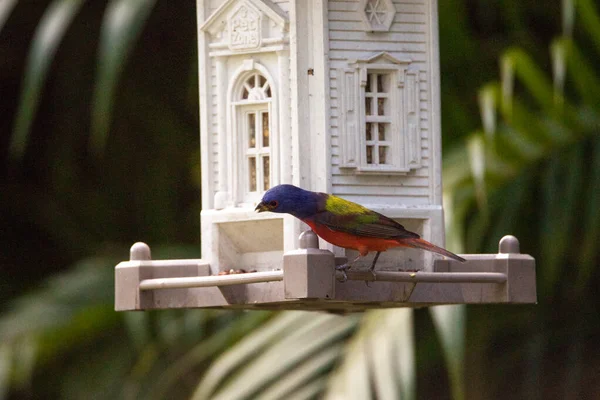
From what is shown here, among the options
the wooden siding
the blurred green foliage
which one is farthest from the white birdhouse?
the blurred green foliage

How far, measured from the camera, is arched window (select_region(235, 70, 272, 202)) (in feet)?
16.8

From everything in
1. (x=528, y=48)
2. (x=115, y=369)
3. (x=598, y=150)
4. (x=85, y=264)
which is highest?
(x=528, y=48)

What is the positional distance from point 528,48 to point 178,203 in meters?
2.50

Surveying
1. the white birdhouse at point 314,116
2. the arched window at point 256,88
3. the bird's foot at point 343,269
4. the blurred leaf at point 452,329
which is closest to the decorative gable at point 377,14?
the white birdhouse at point 314,116

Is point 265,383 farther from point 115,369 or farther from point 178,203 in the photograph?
point 178,203

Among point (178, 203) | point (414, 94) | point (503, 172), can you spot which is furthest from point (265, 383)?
point (178, 203)

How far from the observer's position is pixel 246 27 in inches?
203

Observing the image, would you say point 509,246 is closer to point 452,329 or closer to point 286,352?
point 452,329

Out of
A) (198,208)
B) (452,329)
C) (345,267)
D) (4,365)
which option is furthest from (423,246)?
(198,208)

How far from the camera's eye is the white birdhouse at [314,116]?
4996 mm

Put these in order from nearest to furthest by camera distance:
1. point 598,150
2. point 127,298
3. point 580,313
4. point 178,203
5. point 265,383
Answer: point 127,298 → point 265,383 → point 598,150 → point 580,313 → point 178,203

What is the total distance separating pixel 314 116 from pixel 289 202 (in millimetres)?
486

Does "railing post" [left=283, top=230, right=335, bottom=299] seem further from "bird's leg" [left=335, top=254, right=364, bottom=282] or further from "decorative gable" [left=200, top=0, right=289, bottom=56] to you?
"decorative gable" [left=200, top=0, right=289, bottom=56]

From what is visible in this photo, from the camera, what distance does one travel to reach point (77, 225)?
9.52 m
